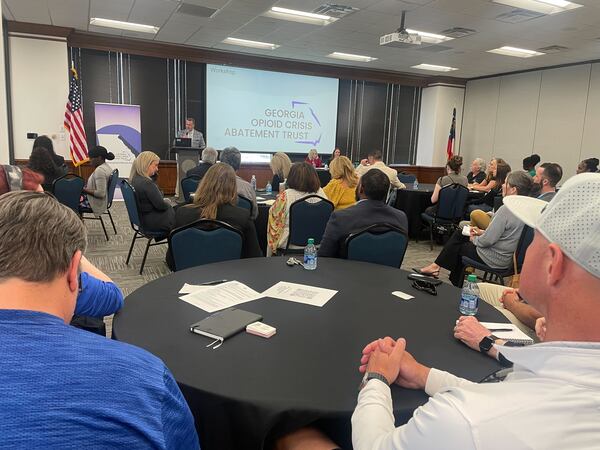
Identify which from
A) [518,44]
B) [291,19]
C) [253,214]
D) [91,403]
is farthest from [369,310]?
[518,44]

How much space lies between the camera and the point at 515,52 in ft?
29.7

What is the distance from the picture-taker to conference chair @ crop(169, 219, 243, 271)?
2.89 metres

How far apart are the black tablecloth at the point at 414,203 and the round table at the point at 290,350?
4.83m

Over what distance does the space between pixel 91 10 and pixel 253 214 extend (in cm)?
504

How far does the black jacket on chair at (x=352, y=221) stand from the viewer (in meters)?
3.07

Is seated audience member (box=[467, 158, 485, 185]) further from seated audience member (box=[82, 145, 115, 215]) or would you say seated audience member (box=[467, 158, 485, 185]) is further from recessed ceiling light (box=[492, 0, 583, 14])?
seated audience member (box=[82, 145, 115, 215])

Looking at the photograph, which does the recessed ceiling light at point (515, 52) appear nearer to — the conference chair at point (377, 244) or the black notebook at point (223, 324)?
the conference chair at point (377, 244)

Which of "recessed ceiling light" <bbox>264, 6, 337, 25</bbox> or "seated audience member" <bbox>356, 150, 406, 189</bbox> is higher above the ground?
"recessed ceiling light" <bbox>264, 6, 337, 25</bbox>

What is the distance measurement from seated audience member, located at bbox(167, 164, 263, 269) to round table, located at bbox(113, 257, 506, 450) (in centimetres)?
108

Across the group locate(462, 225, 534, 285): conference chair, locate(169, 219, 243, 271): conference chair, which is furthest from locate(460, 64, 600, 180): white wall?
locate(169, 219, 243, 271): conference chair

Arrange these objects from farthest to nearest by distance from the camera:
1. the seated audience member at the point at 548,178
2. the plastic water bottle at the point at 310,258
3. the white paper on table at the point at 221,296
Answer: the seated audience member at the point at 548,178, the plastic water bottle at the point at 310,258, the white paper on table at the point at 221,296

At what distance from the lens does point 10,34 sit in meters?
8.05

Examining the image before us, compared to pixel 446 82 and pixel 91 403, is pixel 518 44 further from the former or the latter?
pixel 91 403

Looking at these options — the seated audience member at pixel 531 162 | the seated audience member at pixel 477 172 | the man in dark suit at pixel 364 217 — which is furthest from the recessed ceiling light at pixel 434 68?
the man in dark suit at pixel 364 217
